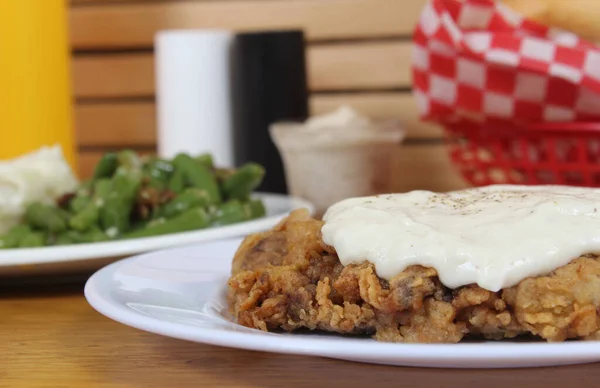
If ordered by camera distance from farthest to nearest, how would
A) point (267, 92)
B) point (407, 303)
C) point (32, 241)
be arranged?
point (267, 92)
point (32, 241)
point (407, 303)

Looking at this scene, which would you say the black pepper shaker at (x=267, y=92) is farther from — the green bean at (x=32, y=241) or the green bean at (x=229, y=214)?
the green bean at (x=32, y=241)

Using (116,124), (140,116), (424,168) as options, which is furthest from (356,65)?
(116,124)

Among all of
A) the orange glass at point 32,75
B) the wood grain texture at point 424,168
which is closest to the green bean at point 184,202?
the orange glass at point 32,75

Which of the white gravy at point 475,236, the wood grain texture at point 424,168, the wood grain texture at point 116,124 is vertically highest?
the white gravy at point 475,236

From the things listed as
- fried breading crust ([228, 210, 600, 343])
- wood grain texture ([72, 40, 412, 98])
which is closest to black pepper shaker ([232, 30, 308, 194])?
wood grain texture ([72, 40, 412, 98])

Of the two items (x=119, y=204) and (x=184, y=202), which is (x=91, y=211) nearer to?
(x=119, y=204)

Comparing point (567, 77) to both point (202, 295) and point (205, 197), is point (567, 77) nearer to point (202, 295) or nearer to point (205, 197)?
point (205, 197)

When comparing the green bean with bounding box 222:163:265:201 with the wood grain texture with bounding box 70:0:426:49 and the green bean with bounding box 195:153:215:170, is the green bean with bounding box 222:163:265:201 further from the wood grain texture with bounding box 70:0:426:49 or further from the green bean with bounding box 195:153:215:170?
the wood grain texture with bounding box 70:0:426:49
